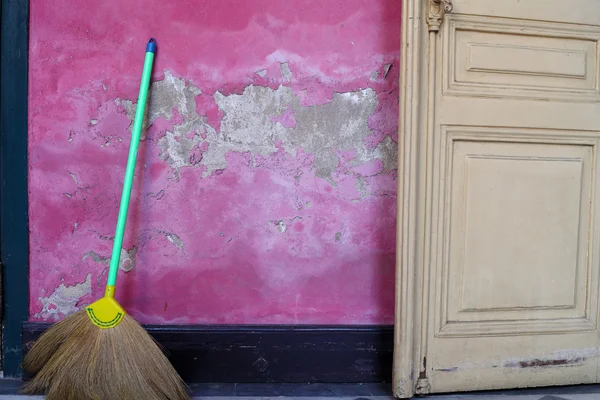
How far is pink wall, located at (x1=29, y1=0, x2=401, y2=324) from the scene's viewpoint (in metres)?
1.90

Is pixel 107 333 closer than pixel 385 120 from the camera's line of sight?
Yes

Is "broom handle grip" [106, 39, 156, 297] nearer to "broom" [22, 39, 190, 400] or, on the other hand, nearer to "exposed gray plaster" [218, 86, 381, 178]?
"broom" [22, 39, 190, 400]

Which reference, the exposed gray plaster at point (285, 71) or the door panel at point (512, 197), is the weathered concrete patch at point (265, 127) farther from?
the door panel at point (512, 197)

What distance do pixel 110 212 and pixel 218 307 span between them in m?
0.56

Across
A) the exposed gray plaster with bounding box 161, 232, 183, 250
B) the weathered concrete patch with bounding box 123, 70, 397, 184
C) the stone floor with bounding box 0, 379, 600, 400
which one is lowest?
the stone floor with bounding box 0, 379, 600, 400

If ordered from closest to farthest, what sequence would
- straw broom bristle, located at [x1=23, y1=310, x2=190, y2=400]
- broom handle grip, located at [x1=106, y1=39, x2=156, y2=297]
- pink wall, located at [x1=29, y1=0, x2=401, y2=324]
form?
straw broom bristle, located at [x1=23, y1=310, x2=190, y2=400]
broom handle grip, located at [x1=106, y1=39, x2=156, y2=297]
pink wall, located at [x1=29, y1=0, x2=401, y2=324]

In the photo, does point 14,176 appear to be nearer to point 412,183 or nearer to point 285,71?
point 285,71

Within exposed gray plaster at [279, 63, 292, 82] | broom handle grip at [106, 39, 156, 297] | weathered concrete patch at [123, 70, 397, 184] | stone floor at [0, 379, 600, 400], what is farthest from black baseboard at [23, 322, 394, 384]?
exposed gray plaster at [279, 63, 292, 82]

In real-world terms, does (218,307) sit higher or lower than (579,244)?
lower

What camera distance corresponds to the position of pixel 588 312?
6.48 ft

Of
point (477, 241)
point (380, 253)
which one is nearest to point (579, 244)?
point (477, 241)

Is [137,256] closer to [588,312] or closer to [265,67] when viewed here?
[265,67]

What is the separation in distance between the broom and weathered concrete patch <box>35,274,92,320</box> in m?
0.10

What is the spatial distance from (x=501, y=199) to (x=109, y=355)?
1.54 metres
